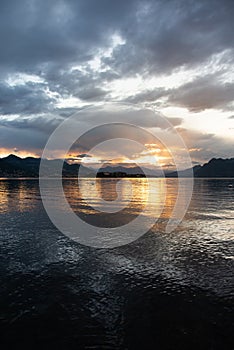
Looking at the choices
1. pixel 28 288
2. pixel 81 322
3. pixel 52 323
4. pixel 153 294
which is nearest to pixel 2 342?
pixel 52 323

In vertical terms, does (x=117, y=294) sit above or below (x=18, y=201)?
below

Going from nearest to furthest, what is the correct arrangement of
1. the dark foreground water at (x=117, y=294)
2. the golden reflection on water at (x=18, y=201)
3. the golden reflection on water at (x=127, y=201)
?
1. the dark foreground water at (x=117, y=294)
2. the golden reflection on water at (x=127, y=201)
3. the golden reflection on water at (x=18, y=201)

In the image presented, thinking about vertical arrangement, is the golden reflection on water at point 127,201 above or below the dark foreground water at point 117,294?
above

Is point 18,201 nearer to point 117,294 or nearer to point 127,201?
point 127,201

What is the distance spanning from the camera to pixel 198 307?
15.5m

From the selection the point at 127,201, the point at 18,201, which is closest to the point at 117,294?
the point at 127,201

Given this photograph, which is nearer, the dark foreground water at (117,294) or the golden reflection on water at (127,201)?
the dark foreground water at (117,294)

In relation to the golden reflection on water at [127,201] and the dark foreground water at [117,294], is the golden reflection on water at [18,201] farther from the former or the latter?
the dark foreground water at [117,294]

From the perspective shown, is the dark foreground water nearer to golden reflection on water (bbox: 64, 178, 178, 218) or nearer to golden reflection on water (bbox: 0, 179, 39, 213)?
golden reflection on water (bbox: 64, 178, 178, 218)

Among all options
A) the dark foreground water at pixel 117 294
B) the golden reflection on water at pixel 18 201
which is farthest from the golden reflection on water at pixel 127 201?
the dark foreground water at pixel 117 294

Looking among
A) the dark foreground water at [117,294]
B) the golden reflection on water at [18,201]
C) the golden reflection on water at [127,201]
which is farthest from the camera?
the golden reflection on water at [18,201]

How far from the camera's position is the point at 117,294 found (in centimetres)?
1706

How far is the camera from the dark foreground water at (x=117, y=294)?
12805 mm

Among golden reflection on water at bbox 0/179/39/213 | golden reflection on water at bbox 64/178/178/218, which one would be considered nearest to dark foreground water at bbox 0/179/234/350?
golden reflection on water at bbox 64/178/178/218
